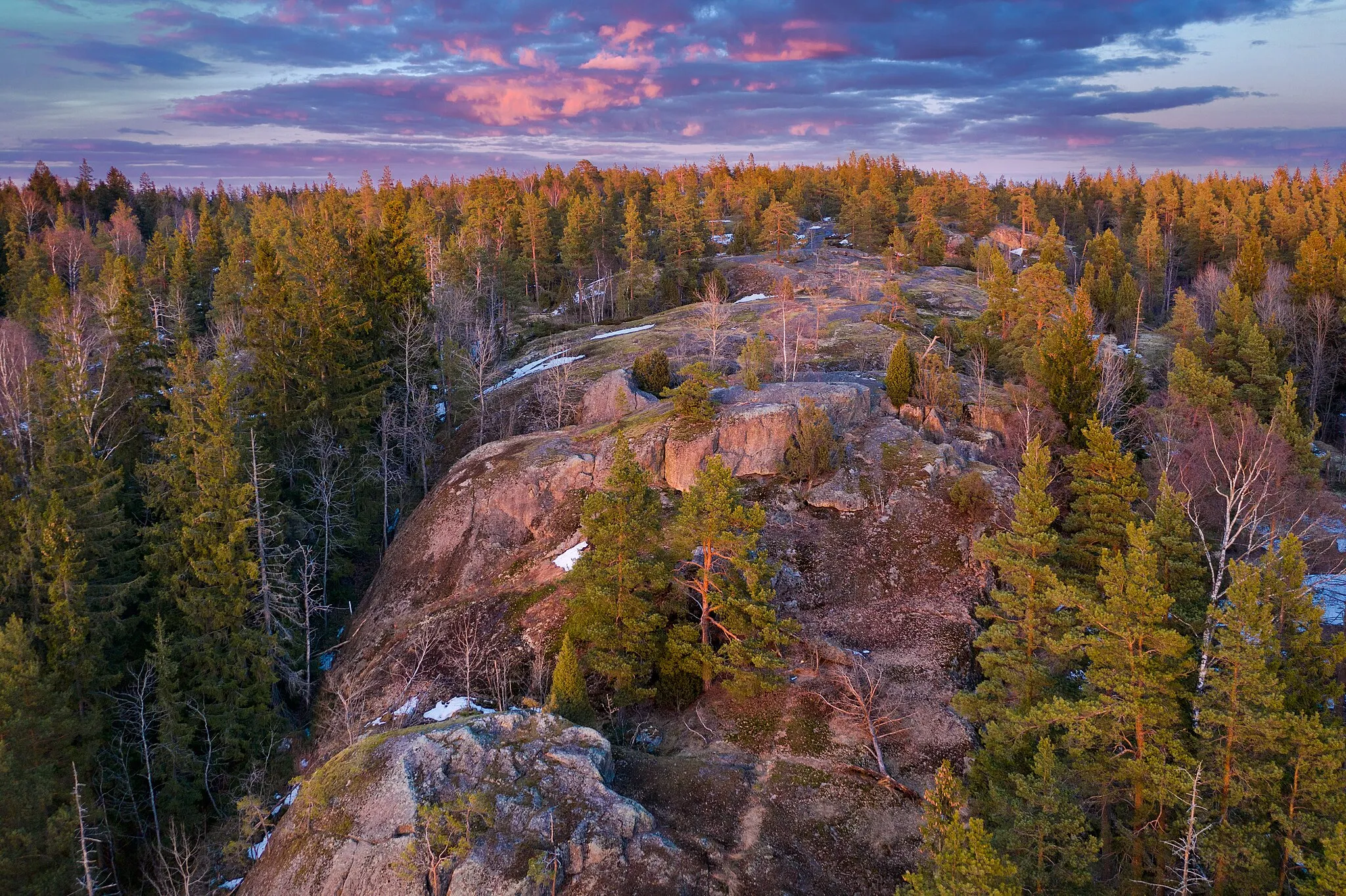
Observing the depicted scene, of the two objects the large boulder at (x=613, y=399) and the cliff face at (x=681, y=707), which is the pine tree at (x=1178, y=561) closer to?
the cliff face at (x=681, y=707)

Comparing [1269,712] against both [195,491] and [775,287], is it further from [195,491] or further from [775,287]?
[775,287]

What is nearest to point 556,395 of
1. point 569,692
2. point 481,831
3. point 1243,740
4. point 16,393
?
point 16,393

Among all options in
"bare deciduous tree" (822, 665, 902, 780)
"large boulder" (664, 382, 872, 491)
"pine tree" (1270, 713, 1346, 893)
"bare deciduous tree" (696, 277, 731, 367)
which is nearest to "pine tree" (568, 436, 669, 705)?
"bare deciduous tree" (822, 665, 902, 780)

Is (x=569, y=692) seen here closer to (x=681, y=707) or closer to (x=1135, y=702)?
(x=681, y=707)

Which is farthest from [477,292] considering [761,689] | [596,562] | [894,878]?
[894,878]

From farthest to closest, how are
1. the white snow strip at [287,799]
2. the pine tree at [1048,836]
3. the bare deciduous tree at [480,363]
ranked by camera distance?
the bare deciduous tree at [480,363]
the white snow strip at [287,799]
the pine tree at [1048,836]

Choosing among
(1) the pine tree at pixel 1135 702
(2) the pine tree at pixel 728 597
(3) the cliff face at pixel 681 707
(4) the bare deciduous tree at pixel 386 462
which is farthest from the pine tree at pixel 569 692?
(4) the bare deciduous tree at pixel 386 462

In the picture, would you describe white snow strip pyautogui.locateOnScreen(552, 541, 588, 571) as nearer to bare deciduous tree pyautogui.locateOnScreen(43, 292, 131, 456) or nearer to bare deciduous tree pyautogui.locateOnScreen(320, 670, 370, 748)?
bare deciduous tree pyautogui.locateOnScreen(320, 670, 370, 748)
